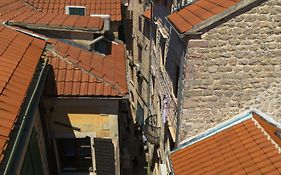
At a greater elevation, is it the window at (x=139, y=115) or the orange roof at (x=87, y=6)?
the orange roof at (x=87, y=6)

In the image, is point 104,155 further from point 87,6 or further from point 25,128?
point 87,6

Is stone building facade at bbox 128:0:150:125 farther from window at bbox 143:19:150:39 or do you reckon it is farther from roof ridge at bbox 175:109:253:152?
roof ridge at bbox 175:109:253:152

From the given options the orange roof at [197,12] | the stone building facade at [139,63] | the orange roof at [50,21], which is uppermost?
the orange roof at [197,12]

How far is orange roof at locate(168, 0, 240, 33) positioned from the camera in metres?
8.41

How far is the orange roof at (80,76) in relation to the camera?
9.60 meters

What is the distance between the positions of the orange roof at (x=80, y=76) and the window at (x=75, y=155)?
2.09 metres

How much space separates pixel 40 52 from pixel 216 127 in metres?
5.71

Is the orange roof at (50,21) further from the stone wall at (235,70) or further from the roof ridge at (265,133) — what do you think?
the roof ridge at (265,133)

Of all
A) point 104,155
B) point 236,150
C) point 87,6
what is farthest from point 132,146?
point 236,150

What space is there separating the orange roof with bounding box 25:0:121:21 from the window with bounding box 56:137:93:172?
856 centimetres

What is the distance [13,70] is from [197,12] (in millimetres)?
5126

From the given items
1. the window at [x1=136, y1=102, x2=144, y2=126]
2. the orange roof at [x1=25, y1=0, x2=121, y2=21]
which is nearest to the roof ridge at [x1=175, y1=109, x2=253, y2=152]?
the orange roof at [x1=25, y1=0, x2=121, y2=21]

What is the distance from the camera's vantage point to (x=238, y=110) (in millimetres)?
A: 9648

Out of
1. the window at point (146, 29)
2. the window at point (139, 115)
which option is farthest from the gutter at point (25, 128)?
the window at point (139, 115)
